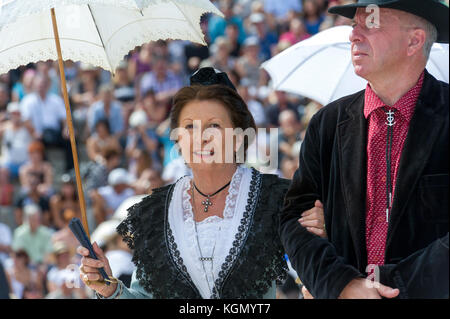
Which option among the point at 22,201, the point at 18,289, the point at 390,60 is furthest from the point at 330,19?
the point at 390,60

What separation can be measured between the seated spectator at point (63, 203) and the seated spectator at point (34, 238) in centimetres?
19

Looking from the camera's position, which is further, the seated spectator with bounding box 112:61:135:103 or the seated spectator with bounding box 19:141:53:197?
the seated spectator with bounding box 112:61:135:103

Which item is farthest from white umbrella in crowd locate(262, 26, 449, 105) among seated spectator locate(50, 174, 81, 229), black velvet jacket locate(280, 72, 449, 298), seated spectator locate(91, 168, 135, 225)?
seated spectator locate(50, 174, 81, 229)

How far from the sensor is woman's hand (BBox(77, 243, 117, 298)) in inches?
135

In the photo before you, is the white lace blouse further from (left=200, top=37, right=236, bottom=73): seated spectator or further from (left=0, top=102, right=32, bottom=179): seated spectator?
(left=200, top=37, right=236, bottom=73): seated spectator

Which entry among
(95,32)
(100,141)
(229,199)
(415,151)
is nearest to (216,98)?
(229,199)

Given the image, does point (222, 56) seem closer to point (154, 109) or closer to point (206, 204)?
point (154, 109)

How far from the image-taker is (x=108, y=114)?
10.6m

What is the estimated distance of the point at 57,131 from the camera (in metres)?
10.4

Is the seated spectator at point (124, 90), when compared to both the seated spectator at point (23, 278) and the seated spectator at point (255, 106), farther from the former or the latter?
the seated spectator at point (23, 278)

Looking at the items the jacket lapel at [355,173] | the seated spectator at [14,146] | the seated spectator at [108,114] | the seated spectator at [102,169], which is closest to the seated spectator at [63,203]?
the seated spectator at [102,169]

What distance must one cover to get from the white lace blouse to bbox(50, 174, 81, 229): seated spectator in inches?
217

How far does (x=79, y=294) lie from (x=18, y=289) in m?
1.27
